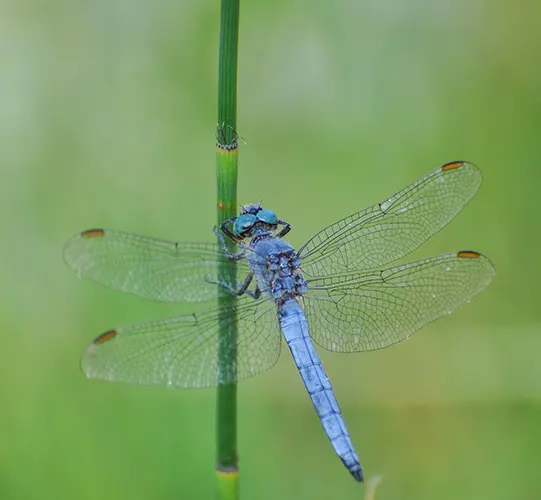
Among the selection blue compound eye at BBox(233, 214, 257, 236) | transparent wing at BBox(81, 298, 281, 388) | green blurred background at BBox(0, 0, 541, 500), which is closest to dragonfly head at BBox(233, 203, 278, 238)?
blue compound eye at BBox(233, 214, 257, 236)

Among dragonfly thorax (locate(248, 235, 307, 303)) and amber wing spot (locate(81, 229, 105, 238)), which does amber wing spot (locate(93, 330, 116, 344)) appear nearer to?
amber wing spot (locate(81, 229, 105, 238))

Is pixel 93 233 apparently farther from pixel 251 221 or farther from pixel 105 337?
pixel 251 221

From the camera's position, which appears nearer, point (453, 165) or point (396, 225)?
point (453, 165)

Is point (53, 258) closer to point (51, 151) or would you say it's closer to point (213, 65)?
point (51, 151)

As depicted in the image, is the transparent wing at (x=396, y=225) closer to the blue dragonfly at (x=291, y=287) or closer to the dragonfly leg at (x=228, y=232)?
the blue dragonfly at (x=291, y=287)

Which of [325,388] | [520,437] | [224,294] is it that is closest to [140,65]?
[224,294]

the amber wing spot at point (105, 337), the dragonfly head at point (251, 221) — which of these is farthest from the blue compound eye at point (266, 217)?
the amber wing spot at point (105, 337)

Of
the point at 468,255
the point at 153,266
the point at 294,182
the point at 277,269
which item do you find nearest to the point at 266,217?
the point at 277,269
